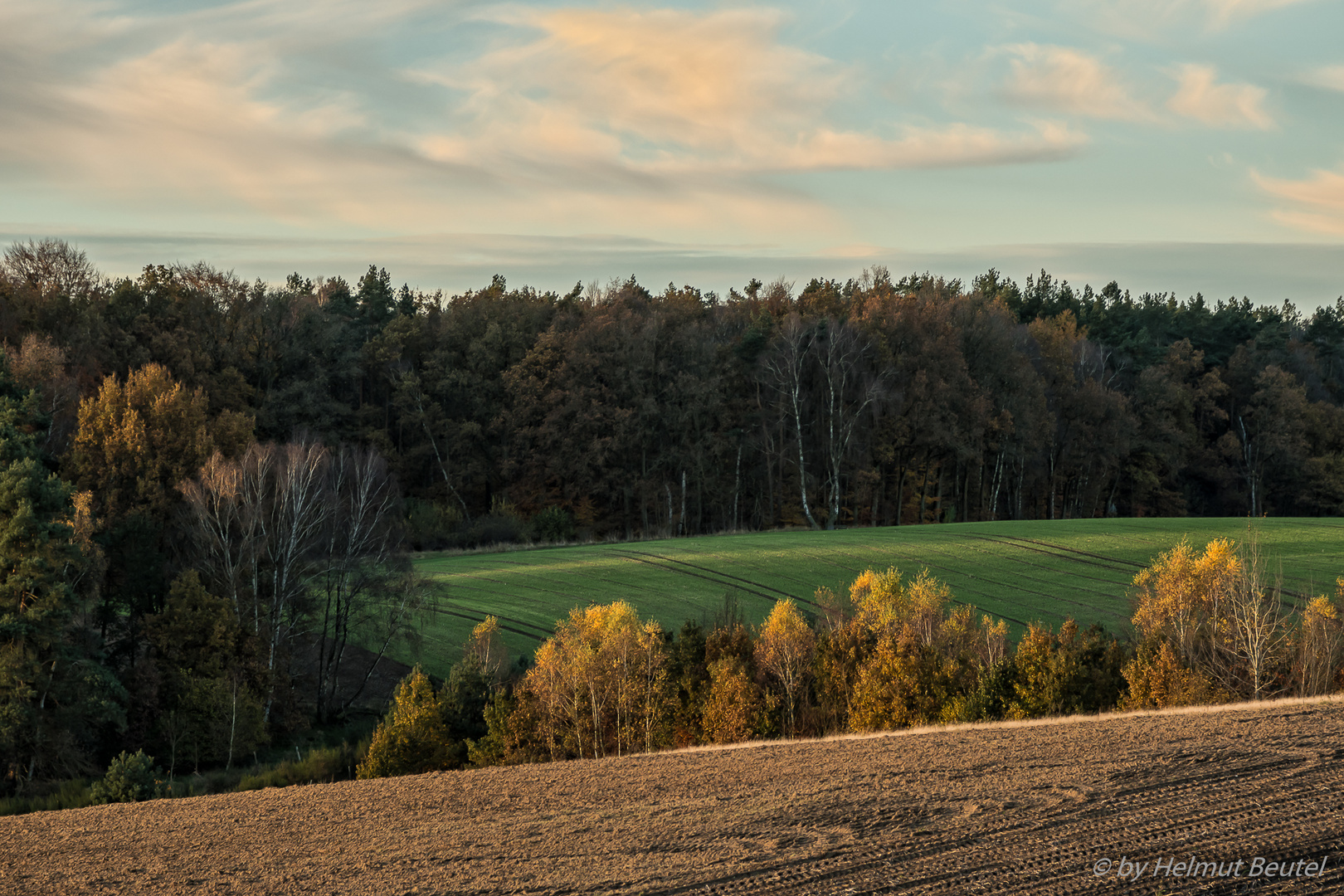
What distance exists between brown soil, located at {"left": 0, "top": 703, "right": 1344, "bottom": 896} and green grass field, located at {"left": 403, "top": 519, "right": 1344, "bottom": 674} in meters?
17.6

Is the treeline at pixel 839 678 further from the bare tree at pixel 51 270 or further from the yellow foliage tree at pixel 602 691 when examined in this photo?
the bare tree at pixel 51 270

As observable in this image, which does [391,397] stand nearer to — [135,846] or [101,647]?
[101,647]

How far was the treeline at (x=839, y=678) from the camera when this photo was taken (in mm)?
29656

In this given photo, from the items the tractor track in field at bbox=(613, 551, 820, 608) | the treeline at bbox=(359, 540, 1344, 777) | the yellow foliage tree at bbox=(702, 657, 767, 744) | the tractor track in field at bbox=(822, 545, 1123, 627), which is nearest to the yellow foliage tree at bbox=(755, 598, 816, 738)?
the treeline at bbox=(359, 540, 1344, 777)

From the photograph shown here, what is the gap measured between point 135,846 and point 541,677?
43.5 ft

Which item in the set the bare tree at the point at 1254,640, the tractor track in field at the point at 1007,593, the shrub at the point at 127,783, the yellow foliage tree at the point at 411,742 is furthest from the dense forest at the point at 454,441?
the bare tree at the point at 1254,640

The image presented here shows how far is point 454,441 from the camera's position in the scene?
71.2 meters

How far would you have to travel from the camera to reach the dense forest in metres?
35.4

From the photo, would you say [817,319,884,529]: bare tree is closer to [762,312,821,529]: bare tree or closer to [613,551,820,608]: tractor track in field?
[762,312,821,529]: bare tree

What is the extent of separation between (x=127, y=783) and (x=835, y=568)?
109 feet

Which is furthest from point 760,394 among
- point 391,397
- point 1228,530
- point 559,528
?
point 1228,530

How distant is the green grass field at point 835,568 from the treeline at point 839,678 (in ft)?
20.5

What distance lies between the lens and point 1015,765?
18.8 meters

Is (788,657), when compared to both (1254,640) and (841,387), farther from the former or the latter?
(841,387)
